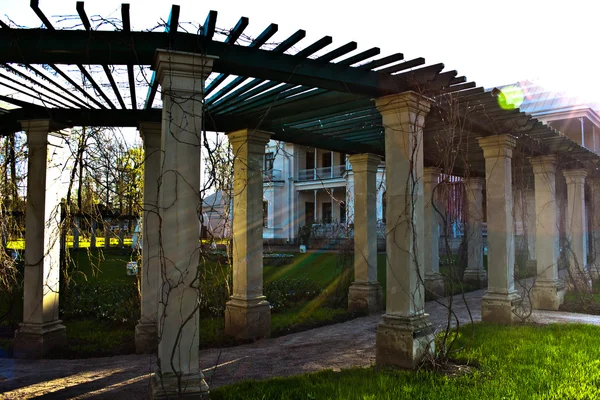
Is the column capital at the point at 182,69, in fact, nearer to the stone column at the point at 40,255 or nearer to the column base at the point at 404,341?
the stone column at the point at 40,255

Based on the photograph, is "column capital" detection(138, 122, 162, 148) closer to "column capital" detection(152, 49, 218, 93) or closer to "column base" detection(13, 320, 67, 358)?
"column capital" detection(152, 49, 218, 93)

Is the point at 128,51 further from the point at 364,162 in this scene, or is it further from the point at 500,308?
the point at 500,308

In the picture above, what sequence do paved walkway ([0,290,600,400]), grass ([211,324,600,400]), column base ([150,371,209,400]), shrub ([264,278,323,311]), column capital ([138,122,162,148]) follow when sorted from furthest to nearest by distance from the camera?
shrub ([264,278,323,311])
column capital ([138,122,162,148])
paved walkway ([0,290,600,400])
grass ([211,324,600,400])
column base ([150,371,209,400])

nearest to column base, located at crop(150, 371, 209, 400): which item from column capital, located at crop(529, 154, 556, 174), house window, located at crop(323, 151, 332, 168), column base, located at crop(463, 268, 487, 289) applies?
column capital, located at crop(529, 154, 556, 174)

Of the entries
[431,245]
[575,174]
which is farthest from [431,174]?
[575,174]

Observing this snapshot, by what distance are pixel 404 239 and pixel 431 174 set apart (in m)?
6.61

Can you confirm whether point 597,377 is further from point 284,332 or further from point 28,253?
point 28,253

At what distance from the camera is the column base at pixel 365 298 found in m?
9.59

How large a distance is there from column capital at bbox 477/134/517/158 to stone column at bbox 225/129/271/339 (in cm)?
→ 378

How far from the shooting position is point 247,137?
24.2 ft

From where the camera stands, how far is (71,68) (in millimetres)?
5062

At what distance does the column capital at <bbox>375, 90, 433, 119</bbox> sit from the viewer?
5.60 meters

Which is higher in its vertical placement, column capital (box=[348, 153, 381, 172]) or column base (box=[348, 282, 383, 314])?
column capital (box=[348, 153, 381, 172])

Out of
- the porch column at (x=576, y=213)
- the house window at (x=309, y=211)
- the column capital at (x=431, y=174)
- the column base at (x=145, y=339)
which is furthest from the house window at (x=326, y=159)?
the column base at (x=145, y=339)
